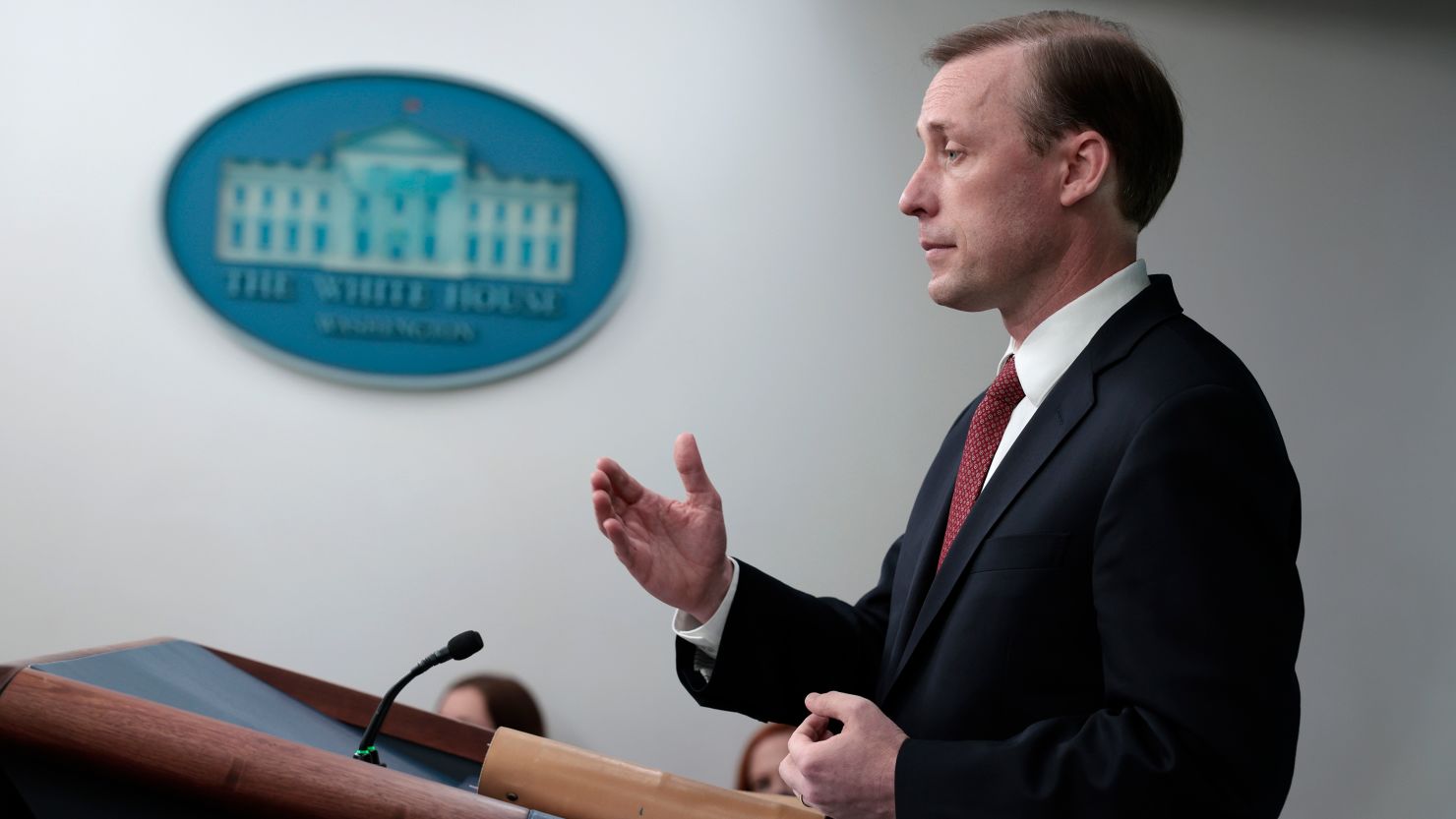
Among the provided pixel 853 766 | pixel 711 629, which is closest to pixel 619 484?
pixel 711 629

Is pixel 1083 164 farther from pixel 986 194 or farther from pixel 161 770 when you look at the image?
pixel 161 770

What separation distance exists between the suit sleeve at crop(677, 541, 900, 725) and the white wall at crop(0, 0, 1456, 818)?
149 cm

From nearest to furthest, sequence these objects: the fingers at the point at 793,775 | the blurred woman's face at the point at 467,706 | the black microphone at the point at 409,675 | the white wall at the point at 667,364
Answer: the fingers at the point at 793,775 < the black microphone at the point at 409,675 < the blurred woman's face at the point at 467,706 < the white wall at the point at 667,364

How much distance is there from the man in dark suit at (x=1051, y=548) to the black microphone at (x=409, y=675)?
0.19 meters

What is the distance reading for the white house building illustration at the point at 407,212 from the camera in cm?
290

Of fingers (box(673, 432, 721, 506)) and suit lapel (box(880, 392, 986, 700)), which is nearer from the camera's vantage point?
suit lapel (box(880, 392, 986, 700))

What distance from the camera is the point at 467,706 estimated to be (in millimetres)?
2648

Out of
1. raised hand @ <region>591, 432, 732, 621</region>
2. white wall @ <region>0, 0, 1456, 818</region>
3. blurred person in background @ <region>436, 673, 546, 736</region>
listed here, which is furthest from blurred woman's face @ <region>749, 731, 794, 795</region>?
raised hand @ <region>591, 432, 732, 621</region>

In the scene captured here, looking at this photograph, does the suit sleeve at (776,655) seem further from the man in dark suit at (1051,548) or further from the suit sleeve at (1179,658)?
the suit sleeve at (1179,658)

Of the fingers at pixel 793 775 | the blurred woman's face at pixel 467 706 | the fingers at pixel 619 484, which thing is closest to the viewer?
the fingers at pixel 793 775

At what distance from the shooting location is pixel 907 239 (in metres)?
2.95

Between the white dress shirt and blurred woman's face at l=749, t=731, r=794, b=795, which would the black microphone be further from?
blurred woman's face at l=749, t=731, r=794, b=795

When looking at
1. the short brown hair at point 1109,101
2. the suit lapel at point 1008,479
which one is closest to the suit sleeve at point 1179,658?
the suit lapel at point 1008,479

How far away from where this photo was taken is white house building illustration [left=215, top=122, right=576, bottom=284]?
290 cm
